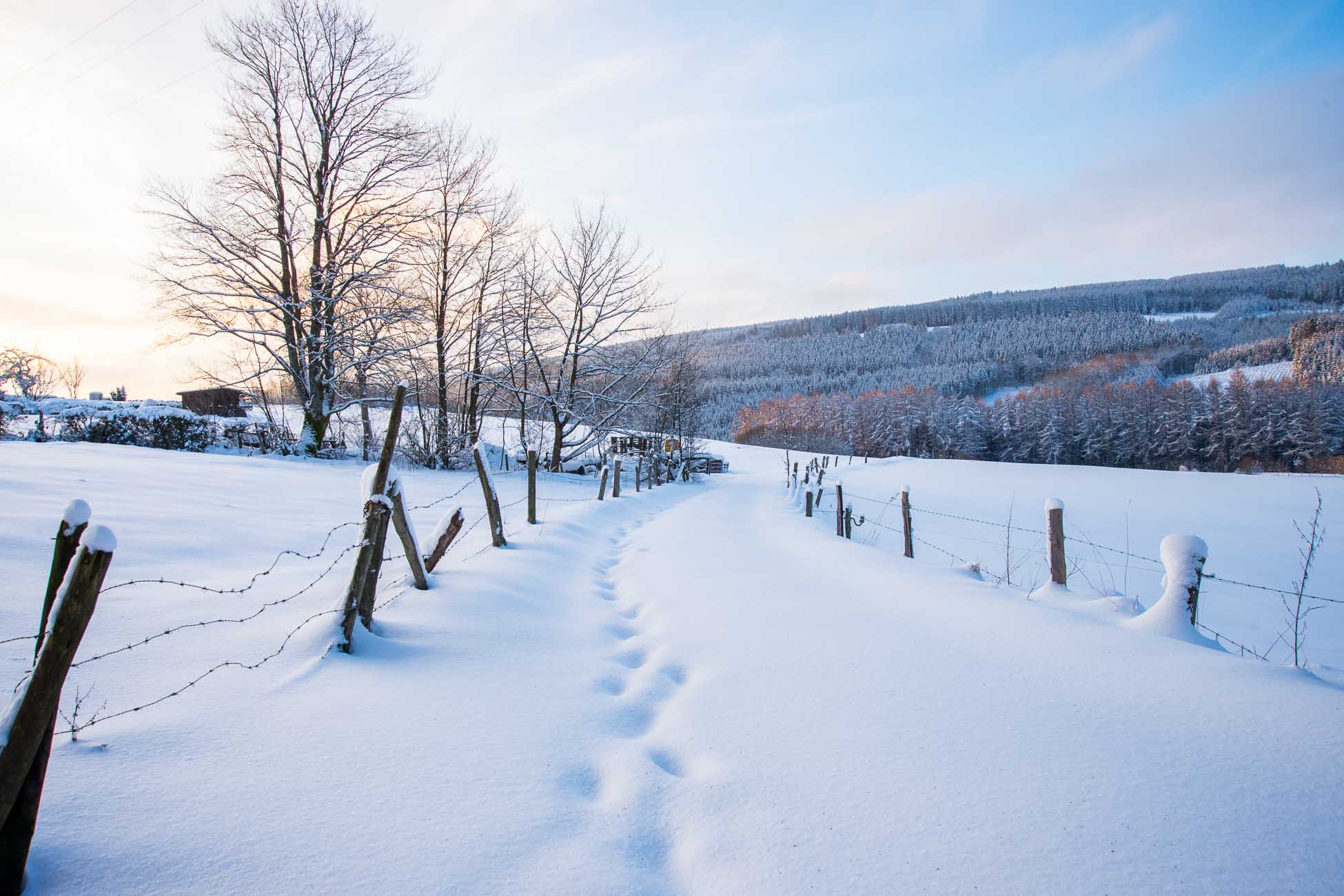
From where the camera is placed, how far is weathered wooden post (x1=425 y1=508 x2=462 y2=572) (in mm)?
5043

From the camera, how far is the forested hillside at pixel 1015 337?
11056 cm

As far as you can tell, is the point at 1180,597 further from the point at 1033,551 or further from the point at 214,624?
the point at 1033,551

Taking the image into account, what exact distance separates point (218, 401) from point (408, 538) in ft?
88.8

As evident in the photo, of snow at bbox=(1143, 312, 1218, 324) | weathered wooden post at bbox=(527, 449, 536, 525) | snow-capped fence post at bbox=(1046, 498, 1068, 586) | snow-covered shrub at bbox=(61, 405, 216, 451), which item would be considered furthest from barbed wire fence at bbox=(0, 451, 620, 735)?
snow at bbox=(1143, 312, 1218, 324)

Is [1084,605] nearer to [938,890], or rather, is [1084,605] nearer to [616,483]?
[938,890]

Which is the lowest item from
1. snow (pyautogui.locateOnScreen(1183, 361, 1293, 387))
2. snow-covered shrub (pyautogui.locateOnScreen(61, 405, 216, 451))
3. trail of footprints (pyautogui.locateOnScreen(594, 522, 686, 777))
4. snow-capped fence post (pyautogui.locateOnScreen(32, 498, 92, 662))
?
trail of footprints (pyautogui.locateOnScreen(594, 522, 686, 777))

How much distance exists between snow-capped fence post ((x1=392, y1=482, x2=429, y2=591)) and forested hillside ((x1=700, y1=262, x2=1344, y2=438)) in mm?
77613

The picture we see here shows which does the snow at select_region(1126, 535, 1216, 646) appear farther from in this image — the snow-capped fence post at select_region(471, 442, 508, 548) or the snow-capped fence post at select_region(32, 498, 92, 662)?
the snow-capped fence post at select_region(471, 442, 508, 548)

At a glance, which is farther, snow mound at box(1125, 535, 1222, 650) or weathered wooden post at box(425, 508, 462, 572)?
weathered wooden post at box(425, 508, 462, 572)

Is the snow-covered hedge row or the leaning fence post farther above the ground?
the snow-covered hedge row

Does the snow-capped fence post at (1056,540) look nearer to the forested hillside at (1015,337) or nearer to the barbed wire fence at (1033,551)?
the barbed wire fence at (1033,551)

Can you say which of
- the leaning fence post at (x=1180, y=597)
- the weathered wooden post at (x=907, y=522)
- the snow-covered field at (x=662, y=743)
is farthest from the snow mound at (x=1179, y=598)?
the weathered wooden post at (x=907, y=522)

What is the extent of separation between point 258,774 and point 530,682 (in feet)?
4.64

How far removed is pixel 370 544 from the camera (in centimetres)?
355
